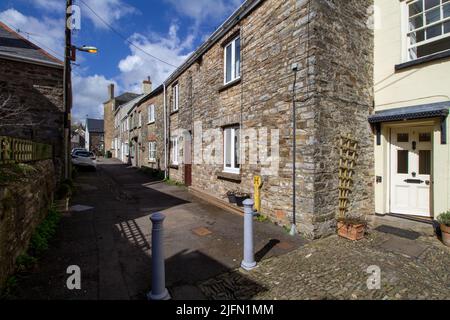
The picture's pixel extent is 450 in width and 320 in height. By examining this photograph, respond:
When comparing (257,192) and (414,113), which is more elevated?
(414,113)

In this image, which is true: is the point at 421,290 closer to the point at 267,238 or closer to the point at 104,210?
the point at 267,238

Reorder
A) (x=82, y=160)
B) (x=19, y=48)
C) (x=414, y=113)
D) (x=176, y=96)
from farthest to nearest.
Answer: (x=82, y=160)
(x=176, y=96)
(x=19, y=48)
(x=414, y=113)

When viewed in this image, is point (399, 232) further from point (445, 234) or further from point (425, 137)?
point (425, 137)

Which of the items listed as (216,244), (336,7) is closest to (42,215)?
(216,244)

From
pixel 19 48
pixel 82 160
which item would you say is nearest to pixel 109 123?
pixel 82 160

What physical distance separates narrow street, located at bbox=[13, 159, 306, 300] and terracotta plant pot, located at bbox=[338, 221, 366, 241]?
1052 mm

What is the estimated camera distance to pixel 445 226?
5.18 metres

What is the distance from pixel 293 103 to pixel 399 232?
3991 millimetres

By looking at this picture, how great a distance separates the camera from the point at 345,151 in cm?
613

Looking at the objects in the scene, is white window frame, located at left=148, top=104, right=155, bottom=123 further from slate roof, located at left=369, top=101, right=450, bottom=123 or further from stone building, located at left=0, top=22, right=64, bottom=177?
slate roof, located at left=369, top=101, right=450, bottom=123

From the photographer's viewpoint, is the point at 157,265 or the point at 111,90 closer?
the point at 157,265

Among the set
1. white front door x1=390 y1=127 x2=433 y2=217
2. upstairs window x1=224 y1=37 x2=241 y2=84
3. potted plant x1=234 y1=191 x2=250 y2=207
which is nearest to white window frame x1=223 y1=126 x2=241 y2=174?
potted plant x1=234 y1=191 x2=250 y2=207

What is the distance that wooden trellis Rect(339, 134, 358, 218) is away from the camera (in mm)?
5992

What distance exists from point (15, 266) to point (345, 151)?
6.76 m
